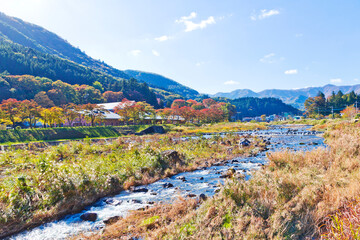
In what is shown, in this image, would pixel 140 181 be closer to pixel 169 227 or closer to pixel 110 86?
pixel 169 227

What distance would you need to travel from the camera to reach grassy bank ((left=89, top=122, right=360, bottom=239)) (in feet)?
15.3

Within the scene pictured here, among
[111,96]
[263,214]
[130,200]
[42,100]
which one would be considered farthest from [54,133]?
[111,96]

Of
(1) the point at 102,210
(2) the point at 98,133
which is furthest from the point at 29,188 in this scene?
(2) the point at 98,133

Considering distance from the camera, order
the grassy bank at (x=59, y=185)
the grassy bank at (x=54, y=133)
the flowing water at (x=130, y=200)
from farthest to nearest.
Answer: the grassy bank at (x=54, y=133) < the grassy bank at (x=59, y=185) < the flowing water at (x=130, y=200)

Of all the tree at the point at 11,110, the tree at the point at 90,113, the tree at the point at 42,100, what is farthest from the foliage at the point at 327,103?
the tree at the point at 11,110

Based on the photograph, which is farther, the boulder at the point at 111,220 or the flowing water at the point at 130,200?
the boulder at the point at 111,220

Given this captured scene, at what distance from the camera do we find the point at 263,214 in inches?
212

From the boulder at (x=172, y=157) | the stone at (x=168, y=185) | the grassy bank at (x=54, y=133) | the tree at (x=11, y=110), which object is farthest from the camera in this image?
the tree at (x=11, y=110)

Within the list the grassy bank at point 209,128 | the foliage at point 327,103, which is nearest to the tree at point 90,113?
the grassy bank at point 209,128

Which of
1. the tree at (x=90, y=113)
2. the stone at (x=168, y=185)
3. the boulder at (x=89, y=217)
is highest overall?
the tree at (x=90, y=113)

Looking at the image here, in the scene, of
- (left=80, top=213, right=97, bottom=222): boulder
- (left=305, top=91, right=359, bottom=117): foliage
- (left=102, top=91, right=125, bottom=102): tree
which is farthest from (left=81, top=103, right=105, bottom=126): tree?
(left=305, top=91, right=359, bottom=117): foliage

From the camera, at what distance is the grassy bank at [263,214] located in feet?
15.3

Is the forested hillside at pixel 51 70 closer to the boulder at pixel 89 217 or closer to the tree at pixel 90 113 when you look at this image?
the tree at pixel 90 113

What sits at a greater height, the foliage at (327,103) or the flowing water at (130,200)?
the foliage at (327,103)
